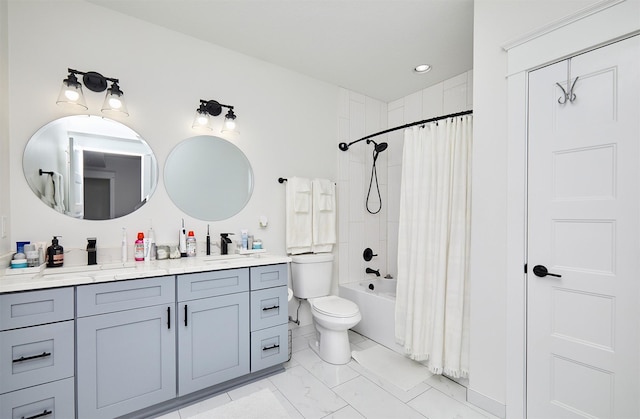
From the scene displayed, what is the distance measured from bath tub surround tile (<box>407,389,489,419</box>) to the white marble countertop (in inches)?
52.1

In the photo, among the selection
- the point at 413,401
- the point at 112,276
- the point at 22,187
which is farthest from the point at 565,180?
the point at 22,187

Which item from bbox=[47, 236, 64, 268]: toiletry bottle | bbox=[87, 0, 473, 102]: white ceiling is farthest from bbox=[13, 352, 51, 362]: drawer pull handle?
bbox=[87, 0, 473, 102]: white ceiling

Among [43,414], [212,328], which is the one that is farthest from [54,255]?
[212,328]

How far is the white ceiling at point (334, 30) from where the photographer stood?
1.95 meters

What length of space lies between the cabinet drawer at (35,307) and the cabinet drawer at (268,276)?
1.00 meters

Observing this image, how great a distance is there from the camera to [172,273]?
1.72m

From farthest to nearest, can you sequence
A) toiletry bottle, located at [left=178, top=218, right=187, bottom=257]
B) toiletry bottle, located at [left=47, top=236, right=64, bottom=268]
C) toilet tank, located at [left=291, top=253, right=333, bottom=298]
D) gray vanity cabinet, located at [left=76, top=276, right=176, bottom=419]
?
toilet tank, located at [left=291, top=253, right=333, bottom=298]
toiletry bottle, located at [left=178, top=218, right=187, bottom=257]
toiletry bottle, located at [left=47, top=236, right=64, bottom=268]
gray vanity cabinet, located at [left=76, top=276, right=176, bottom=419]

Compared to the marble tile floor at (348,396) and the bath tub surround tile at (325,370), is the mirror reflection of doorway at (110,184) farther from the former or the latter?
the bath tub surround tile at (325,370)

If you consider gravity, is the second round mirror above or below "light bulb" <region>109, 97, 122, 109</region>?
below

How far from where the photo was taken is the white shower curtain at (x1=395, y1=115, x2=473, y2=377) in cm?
203

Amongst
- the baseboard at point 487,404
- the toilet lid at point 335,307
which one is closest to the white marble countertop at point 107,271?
the toilet lid at point 335,307

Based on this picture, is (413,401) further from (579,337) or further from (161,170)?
(161,170)

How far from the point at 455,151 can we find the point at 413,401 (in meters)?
1.76

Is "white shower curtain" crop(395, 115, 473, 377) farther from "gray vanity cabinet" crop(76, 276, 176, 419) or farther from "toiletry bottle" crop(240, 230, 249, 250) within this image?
"gray vanity cabinet" crop(76, 276, 176, 419)
